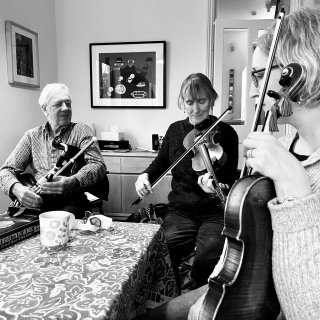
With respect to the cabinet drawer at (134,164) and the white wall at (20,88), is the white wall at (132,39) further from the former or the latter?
the cabinet drawer at (134,164)

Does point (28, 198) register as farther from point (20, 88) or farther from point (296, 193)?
point (20, 88)

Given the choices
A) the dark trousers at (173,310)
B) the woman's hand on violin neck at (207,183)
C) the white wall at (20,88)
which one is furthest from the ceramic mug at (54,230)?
the white wall at (20,88)

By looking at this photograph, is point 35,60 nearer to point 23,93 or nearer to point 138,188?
point 23,93

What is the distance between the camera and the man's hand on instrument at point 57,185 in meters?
1.42

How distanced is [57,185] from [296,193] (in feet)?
3.71

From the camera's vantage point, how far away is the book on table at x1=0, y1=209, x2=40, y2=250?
0.90 metres

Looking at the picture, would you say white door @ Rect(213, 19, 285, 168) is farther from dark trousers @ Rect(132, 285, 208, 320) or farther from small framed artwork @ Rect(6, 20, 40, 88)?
dark trousers @ Rect(132, 285, 208, 320)

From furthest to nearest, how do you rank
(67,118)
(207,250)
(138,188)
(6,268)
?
(67,118)
(138,188)
(207,250)
(6,268)

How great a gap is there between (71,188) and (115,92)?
1.86m

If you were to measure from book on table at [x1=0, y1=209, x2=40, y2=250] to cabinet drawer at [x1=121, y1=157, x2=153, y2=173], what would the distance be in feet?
6.12

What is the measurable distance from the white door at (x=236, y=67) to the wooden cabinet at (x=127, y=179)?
30.3 inches

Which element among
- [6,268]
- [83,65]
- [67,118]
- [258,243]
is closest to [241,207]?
[258,243]

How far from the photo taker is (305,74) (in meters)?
0.68

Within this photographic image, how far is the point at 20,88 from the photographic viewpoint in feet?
8.66
